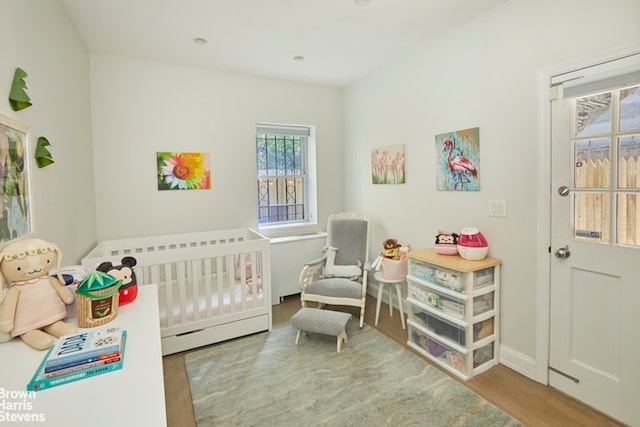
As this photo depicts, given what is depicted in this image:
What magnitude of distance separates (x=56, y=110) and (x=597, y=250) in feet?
11.2

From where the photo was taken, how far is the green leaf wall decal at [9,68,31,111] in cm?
140

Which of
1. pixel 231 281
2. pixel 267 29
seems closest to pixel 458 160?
pixel 267 29

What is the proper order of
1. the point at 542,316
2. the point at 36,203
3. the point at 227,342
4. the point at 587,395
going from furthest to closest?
the point at 227,342 → the point at 542,316 → the point at 587,395 → the point at 36,203

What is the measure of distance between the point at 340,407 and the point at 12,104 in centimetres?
229

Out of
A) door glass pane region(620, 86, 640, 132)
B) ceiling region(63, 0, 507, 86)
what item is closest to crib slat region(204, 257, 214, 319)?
ceiling region(63, 0, 507, 86)

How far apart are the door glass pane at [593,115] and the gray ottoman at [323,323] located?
6.63 feet

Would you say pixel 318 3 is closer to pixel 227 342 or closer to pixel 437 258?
pixel 437 258

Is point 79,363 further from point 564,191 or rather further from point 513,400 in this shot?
point 564,191

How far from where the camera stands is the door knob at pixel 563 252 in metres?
1.95

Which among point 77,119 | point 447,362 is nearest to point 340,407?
point 447,362

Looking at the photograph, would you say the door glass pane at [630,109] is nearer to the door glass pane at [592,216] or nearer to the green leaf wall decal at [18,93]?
the door glass pane at [592,216]

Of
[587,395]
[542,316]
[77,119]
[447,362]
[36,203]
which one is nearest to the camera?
[36,203]

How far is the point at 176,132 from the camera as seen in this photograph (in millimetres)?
3277

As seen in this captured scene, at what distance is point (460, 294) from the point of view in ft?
7.18
